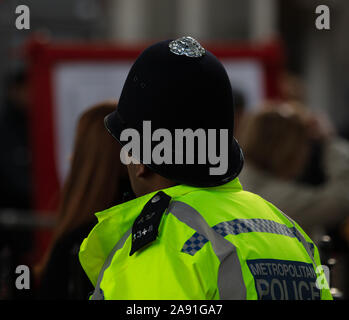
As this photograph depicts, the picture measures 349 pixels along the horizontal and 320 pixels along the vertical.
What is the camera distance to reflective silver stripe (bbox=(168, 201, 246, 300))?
1669 mm

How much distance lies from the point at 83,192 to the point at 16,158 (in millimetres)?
3565

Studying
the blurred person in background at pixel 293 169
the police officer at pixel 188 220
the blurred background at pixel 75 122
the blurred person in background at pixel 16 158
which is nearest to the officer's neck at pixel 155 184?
the police officer at pixel 188 220

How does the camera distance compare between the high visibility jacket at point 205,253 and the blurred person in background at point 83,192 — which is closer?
the high visibility jacket at point 205,253

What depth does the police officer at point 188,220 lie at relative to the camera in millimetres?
1668

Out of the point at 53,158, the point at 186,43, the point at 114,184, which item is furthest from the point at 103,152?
the point at 53,158

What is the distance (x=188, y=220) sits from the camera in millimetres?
1728

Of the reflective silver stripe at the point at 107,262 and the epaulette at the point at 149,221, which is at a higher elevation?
the epaulette at the point at 149,221

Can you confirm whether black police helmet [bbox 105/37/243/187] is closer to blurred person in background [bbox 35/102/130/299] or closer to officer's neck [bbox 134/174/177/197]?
officer's neck [bbox 134/174/177/197]

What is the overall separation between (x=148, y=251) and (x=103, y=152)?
147cm

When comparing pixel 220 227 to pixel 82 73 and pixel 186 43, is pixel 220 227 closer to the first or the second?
pixel 186 43

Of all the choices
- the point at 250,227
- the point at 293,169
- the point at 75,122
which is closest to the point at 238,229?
the point at 250,227

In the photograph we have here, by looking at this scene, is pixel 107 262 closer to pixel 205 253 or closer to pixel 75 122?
pixel 205 253

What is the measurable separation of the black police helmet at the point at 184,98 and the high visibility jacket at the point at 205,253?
47 millimetres

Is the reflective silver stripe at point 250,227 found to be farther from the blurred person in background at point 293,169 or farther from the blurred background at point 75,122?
the blurred person in background at point 293,169
